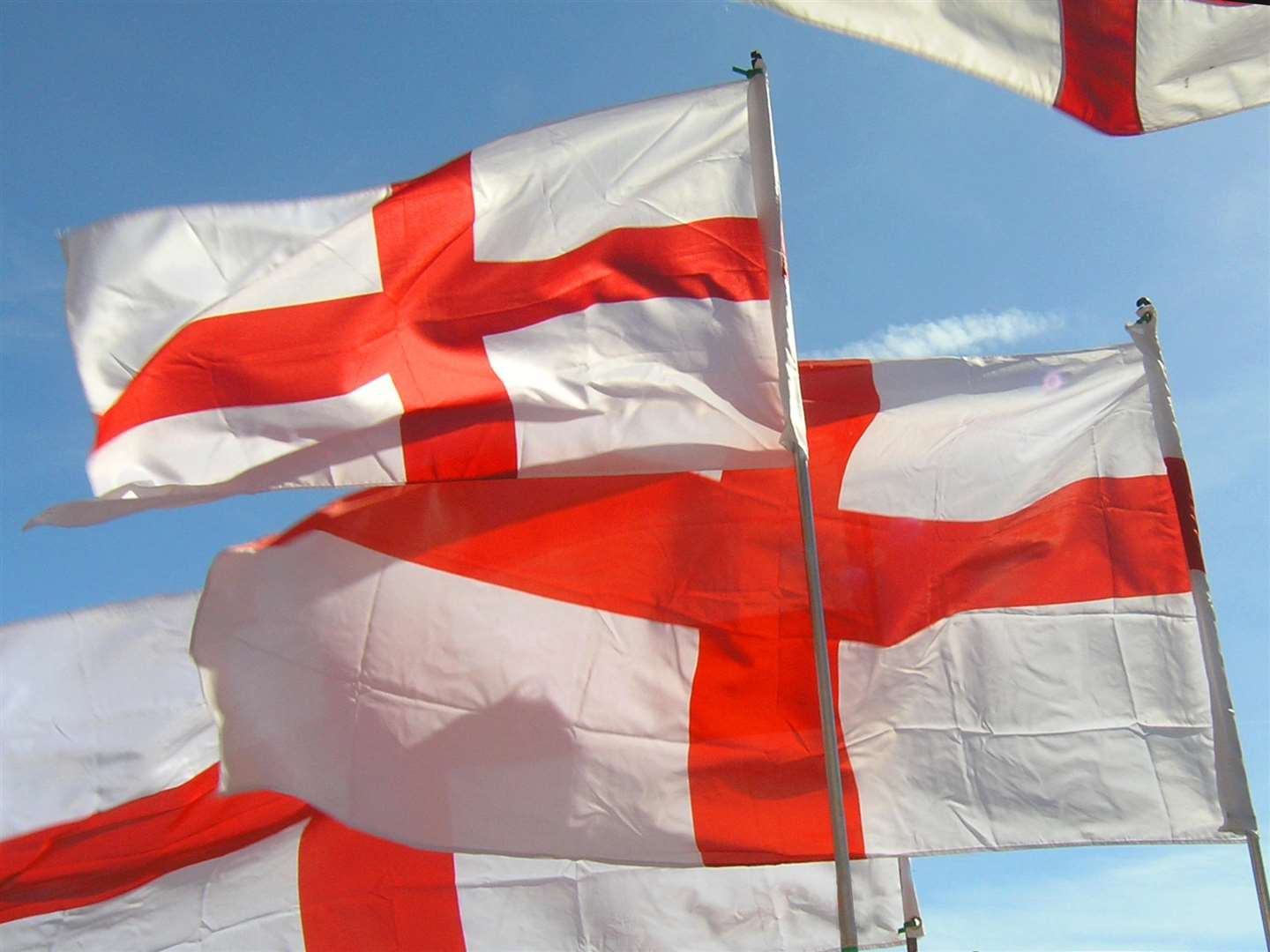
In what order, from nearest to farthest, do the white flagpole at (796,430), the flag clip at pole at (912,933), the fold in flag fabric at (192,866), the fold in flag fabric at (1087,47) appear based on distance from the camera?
1. the white flagpole at (796,430)
2. the fold in flag fabric at (1087,47)
3. the fold in flag fabric at (192,866)
4. the flag clip at pole at (912,933)

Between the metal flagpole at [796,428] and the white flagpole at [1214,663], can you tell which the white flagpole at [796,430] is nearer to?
the metal flagpole at [796,428]

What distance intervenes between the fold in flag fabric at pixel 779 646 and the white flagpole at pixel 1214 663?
17 mm

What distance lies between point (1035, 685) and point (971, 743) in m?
0.53

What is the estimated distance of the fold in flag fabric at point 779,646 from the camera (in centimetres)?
617

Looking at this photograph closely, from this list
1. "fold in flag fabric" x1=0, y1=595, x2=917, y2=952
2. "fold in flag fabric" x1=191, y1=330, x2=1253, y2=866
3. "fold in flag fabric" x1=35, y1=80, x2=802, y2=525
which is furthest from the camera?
"fold in flag fabric" x1=0, y1=595, x2=917, y2=952

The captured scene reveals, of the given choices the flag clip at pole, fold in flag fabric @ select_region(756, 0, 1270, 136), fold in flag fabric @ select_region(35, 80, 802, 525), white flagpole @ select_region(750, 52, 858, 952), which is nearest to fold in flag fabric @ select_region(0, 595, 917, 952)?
the flag clip at pole

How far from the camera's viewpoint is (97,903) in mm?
8094

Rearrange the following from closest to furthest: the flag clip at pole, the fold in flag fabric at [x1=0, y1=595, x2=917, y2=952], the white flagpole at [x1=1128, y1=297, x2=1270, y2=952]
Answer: the white flagpole at [x1=1128, y1=297, x2=1270, y2=952] < the fold in flag fabric at [x1=0, y1=595, x2=917, y2=952] < the flag clip at pole

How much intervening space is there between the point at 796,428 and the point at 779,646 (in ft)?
4.03

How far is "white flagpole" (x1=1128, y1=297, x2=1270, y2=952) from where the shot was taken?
685cm

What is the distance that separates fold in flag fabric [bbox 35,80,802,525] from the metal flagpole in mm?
20

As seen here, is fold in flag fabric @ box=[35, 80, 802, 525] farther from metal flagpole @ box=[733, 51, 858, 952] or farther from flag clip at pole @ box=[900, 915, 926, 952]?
flag clip at pole @ box=[900, 915, 926, 952]

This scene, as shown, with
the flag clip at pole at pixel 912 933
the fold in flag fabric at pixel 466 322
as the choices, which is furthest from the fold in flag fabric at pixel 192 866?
the fold in flag fabric at pixel 466 322

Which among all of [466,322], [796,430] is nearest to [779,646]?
[796,430]
